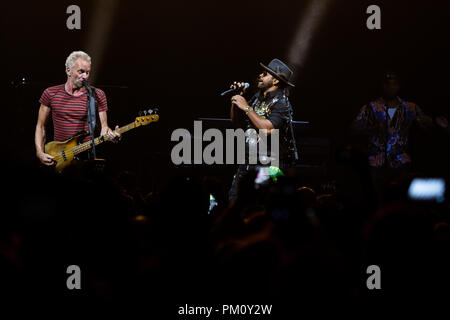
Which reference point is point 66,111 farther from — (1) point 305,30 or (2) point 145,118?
(1) point 305,30

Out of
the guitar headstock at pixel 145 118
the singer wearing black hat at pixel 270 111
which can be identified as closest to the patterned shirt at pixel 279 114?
the singer wearing black hat at pixel 270 111

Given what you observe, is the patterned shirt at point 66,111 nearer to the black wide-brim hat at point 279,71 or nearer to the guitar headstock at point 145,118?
the guitar headstock at point 145,118

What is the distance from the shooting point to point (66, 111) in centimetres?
540

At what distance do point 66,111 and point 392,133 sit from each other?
380 cm

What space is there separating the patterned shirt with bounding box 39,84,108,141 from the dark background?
1.41 meters

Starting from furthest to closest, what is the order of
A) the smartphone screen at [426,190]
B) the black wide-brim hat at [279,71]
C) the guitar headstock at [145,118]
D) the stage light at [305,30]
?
the stage light at [305,30] → the guitar headstock at [145,118] → the black wide-brim hat at [279,71] → the smartphone screen at [426,190]

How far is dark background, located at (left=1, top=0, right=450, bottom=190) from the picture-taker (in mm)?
7270

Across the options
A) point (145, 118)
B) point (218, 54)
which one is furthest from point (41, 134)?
point (218, 54)

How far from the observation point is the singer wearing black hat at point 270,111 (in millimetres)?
4863

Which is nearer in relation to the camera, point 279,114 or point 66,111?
point 279,114

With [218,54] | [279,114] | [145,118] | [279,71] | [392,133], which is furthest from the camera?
[218,54]

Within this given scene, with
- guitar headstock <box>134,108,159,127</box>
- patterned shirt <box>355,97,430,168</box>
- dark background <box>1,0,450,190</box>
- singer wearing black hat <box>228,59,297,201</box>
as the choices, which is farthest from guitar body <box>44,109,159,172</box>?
patterned shirt <box>355,97,430,168</box>

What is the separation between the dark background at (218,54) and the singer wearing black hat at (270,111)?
82.1 inches
